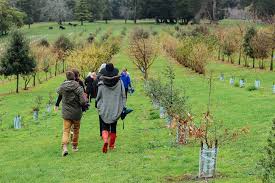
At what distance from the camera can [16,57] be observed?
136 ft

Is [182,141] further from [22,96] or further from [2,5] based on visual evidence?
[2,5]

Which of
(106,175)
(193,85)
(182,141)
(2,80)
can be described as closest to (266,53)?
(193,85)

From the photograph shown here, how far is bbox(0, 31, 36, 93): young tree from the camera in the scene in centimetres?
4131

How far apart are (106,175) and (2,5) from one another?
343 feet

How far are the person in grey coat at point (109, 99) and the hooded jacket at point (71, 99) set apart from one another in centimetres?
52

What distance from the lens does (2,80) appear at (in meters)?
56.0

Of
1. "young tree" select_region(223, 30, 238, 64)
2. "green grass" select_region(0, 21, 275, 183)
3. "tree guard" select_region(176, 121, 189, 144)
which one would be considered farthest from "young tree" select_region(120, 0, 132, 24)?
"tree guard" select_region(176, 121, 189, 144)

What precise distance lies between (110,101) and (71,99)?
1015 millimetres

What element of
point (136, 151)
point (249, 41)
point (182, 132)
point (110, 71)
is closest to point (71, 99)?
point (110, 71)

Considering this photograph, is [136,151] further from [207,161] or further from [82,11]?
[82,11]

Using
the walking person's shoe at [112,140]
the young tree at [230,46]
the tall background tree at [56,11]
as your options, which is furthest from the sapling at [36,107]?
the tall background tree at [56,11]

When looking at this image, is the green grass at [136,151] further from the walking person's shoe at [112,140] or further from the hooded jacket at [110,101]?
the hooded jacket at [110,101]

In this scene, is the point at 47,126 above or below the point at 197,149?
below

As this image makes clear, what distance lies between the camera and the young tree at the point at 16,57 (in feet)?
136
